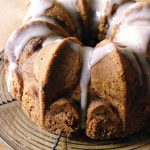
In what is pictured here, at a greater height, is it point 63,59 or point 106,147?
point 63,59

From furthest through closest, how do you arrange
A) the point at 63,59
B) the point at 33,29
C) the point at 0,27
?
the point at 0,27 < the point at 33,29 < the point at 63,59

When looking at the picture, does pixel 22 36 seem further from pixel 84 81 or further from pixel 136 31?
pixel 136 31

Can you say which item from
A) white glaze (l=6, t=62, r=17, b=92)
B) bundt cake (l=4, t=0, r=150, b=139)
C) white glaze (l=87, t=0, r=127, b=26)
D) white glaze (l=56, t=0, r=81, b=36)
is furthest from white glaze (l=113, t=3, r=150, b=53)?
white glaze (l=6, t=62, r=17, b=92)

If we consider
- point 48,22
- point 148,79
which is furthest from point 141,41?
point 48,22

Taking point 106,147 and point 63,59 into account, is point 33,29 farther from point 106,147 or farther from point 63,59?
point 106,147

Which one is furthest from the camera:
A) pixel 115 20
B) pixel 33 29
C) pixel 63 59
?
pixel 115 20

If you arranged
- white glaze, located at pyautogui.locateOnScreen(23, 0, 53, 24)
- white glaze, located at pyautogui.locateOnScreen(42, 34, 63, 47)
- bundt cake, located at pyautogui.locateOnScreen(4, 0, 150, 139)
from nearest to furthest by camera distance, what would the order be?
1. bundt cake, located at pyautogui.locateOnScreen(4, 0, 150, 139)
2. white glaze, located at pyautogui.locateOnScreen(42, 34, 63, 47)
3. white glaze, located at pyautogui.locateOnScreen(23, 0, 53, 24)

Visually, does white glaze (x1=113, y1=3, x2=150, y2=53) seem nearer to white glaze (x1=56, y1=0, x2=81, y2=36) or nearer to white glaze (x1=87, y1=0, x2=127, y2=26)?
white glaze (x1=87, y1=0, x2=127, y2=26)

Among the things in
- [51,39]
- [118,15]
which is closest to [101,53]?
[51,39]
